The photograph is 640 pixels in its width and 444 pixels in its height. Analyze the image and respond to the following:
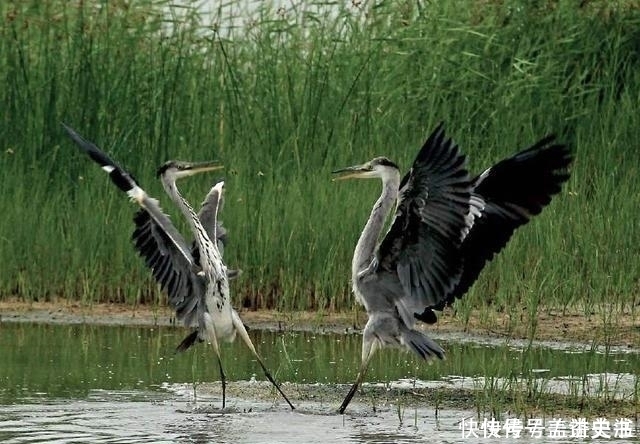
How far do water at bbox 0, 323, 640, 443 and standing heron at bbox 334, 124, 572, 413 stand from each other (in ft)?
1.05

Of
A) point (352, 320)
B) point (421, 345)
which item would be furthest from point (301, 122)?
point (421, 345)

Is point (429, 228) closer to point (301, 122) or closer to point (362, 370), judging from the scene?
point (362, 370)

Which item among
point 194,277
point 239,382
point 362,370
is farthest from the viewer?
point 239,382

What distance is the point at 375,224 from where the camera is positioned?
7.87 meters

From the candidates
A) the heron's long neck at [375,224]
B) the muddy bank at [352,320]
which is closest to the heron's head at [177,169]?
the heron's long neck at [375,224]

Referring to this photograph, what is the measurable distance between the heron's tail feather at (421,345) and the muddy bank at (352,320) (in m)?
1.48

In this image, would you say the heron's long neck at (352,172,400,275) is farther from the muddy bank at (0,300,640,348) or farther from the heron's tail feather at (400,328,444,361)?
the muddy bank at (0,300,640,348)

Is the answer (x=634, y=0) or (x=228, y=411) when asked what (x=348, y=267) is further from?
(x=634, y=0)

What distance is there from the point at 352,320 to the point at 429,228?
8.73 ft

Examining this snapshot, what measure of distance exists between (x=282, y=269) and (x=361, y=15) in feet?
12.3

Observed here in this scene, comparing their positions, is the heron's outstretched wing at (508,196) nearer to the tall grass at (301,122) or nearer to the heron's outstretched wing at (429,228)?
the heron's outstretched wing at (429,228)

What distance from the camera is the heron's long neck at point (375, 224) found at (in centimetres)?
788

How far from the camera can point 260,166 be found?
11789 mm

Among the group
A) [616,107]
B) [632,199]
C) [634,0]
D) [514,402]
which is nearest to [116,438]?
[514,402]
